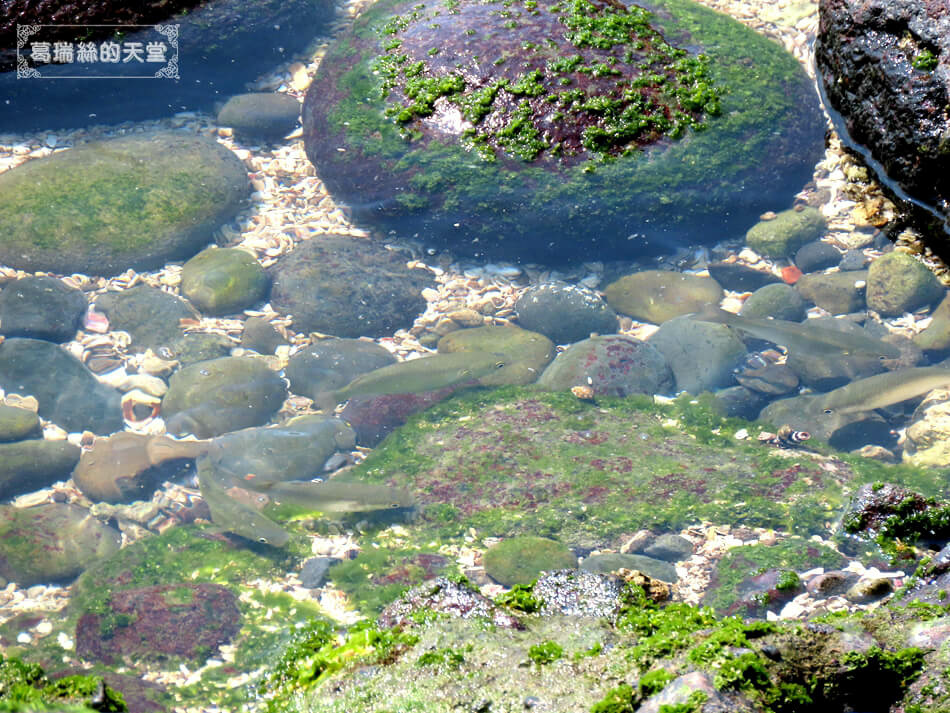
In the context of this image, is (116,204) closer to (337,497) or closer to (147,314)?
(147,314)

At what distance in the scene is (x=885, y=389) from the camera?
209 inches

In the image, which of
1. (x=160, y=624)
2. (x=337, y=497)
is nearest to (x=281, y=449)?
(x=337, y=497)

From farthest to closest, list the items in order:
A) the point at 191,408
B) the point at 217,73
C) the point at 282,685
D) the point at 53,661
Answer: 1. the point at 217,73
2. the point at 191,408
3. the point at 53,661
4. the point at 282,685

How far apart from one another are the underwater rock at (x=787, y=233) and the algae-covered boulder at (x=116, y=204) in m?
5.10

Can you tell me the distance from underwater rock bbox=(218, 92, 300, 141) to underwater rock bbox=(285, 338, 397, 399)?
2.99 m

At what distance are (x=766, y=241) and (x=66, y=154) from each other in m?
7.04

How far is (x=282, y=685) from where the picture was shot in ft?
8.75

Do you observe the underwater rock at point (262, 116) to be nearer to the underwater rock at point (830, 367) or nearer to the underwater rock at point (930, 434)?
A: the underwater rock at point (830, 367)

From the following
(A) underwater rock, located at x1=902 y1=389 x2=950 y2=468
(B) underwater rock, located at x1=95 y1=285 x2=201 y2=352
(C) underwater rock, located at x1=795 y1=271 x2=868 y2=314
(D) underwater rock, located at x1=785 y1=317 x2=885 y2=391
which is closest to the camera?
(A) underwater rock, located at x1=902 y1=389 x2=950 y2=468

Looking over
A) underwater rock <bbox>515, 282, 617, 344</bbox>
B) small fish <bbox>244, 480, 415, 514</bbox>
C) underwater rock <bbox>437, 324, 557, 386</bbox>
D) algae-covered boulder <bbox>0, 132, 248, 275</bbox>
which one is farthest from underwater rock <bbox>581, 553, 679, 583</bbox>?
algae-covered boulder <bbox>0, 132, 248, 275</bbox>

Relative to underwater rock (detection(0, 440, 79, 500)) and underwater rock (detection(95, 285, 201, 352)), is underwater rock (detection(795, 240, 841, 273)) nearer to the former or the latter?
underwater rock (detection(95, 285, 201, 352))

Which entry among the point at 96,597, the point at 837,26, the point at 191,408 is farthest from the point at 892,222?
the point at 96,597

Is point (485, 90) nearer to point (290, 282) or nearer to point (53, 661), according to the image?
point (290, 282)

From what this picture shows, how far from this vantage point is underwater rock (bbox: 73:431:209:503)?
5328 mm
